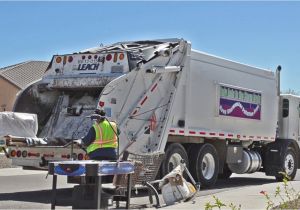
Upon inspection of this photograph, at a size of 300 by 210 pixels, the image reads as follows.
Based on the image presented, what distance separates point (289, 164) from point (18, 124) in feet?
29.5

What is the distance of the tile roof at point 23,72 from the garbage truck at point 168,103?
3364 cm

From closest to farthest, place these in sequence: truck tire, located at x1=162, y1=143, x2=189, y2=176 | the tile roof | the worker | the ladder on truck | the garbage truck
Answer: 1. the worker
2. the ladder on truck
3. the garbage truck
4. truck tire, located at x1=162, y1=143, x2=189, y2=176
5. the tile roof

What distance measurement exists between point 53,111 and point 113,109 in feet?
6.34

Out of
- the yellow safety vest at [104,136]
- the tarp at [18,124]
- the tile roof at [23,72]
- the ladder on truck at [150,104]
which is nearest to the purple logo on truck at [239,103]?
the ladder on truck at [150,104]

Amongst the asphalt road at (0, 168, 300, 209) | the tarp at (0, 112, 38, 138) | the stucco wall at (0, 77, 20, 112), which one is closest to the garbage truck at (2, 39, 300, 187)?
the tarp at (0, 112, 38, 138)

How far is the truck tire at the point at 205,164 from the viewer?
13508mm

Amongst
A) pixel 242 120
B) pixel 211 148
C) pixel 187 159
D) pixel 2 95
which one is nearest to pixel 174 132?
pixel 187 159

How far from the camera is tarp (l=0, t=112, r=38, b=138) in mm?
11250

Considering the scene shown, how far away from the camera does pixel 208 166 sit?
14.3m

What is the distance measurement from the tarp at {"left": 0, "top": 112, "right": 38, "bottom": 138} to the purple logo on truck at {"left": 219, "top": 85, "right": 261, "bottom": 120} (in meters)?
5.00

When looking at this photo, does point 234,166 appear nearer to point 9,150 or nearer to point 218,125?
point 218,125

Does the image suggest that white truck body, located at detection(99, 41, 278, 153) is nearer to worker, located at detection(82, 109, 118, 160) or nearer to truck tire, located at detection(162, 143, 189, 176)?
truck tire, located at detection(162, 143, 189, 176)

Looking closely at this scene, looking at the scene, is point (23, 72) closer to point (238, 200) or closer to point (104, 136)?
point (238, 200)

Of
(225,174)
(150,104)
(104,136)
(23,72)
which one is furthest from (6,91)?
(104,136)
